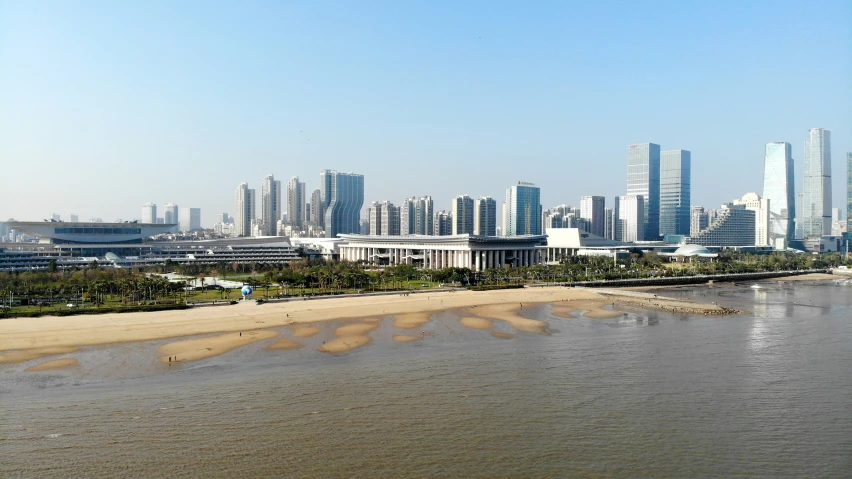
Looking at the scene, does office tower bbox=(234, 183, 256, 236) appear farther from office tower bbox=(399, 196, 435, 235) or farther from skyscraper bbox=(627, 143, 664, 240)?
skyscraper bbox=(627, 143, 664, 240)

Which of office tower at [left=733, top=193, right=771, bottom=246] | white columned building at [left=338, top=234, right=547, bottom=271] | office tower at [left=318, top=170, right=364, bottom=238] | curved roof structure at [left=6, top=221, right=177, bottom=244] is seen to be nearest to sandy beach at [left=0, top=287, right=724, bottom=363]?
white columned building at [left=338, top=234, right=547, bottom=271]

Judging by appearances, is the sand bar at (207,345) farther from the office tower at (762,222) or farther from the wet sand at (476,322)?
the office tower at (762,222)

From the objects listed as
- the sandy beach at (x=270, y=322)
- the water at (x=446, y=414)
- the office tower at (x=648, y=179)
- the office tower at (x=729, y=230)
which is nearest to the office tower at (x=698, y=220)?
the office tower at (x=648, y=179)

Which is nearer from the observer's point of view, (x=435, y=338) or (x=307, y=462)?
(x=307, y=462)

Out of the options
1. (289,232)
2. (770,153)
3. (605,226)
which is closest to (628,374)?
(289,232)

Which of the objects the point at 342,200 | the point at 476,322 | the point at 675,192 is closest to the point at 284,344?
the point at 476,322

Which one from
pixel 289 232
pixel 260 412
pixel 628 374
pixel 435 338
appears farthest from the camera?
pixel 289 232

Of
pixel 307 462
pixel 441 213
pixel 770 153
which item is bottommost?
pixel 307 462

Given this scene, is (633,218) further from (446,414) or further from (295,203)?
(446,414)

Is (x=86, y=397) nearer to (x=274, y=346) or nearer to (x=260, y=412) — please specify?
(x=260, y=412)
